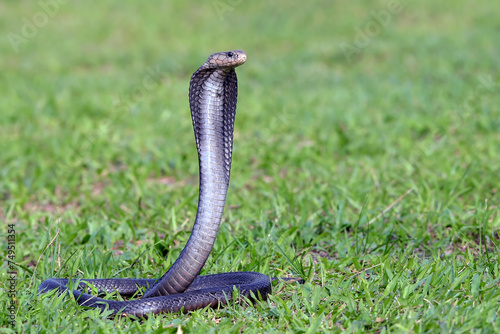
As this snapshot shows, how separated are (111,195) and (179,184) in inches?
27.8

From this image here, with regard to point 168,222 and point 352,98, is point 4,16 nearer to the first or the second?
point 352,98

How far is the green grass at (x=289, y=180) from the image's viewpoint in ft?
9.55

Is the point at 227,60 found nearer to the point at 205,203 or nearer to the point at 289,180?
the point at 205,203

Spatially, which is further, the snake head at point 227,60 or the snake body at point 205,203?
the snake body at point 205,203

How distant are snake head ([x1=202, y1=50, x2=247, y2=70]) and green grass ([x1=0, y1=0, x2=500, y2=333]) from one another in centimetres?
114

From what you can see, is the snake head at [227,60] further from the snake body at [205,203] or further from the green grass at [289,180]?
the green grass at [289,180]

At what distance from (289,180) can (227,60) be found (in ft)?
9.68

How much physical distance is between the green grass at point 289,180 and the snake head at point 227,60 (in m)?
1.14

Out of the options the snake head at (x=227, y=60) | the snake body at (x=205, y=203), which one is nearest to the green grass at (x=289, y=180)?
the snake body at (x=205, y=203)

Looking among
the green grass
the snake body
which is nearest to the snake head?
the snake body

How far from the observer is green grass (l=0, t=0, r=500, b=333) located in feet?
9.55

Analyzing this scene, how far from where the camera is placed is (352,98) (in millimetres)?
8469

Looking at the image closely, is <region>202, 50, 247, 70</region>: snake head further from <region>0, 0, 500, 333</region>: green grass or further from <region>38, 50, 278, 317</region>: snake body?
<region>0, 0, 500, 333</region>: green grass

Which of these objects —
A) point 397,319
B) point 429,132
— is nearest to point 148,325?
point 397,319
